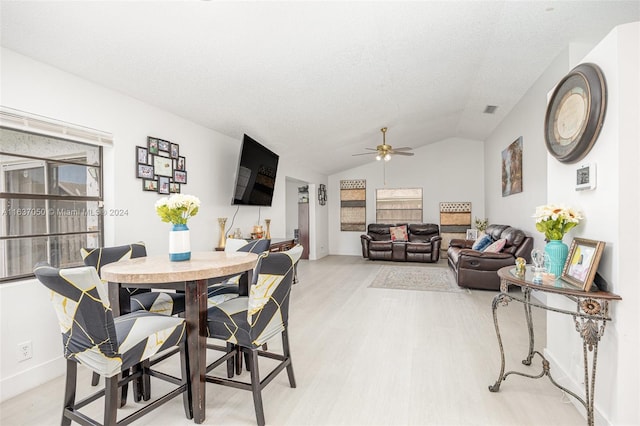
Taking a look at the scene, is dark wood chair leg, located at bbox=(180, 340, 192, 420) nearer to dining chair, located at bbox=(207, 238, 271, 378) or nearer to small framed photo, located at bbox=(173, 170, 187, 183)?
dining chair, located at bbox=(207, 238, 271, 378)

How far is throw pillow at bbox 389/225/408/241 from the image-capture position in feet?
26.2

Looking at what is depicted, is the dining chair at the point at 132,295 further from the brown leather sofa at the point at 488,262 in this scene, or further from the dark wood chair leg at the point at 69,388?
the brown leather sofa at the point at 488,262

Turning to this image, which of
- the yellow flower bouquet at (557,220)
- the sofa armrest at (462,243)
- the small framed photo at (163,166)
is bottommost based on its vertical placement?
the sofa armrest at (462,243)

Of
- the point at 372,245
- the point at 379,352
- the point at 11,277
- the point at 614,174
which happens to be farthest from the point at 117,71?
the point at 372,245

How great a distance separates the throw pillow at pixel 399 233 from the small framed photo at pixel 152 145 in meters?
6.09

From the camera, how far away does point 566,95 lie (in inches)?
81.8

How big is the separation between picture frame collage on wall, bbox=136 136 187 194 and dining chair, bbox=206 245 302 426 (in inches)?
71.3

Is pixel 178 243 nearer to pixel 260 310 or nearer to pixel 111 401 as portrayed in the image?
Answer: pixel 260 310

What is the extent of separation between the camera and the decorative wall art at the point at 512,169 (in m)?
5.21

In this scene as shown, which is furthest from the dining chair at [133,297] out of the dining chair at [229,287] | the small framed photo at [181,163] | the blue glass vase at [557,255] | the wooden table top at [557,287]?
the blue glass vase at [557,255]

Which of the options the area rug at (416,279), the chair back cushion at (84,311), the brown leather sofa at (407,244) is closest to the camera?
the chair back cushion at (84,311)

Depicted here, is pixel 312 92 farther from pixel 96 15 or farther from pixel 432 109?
pixel 432 109

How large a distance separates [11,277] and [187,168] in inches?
74.2

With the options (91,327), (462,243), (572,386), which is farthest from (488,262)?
(91,327)
